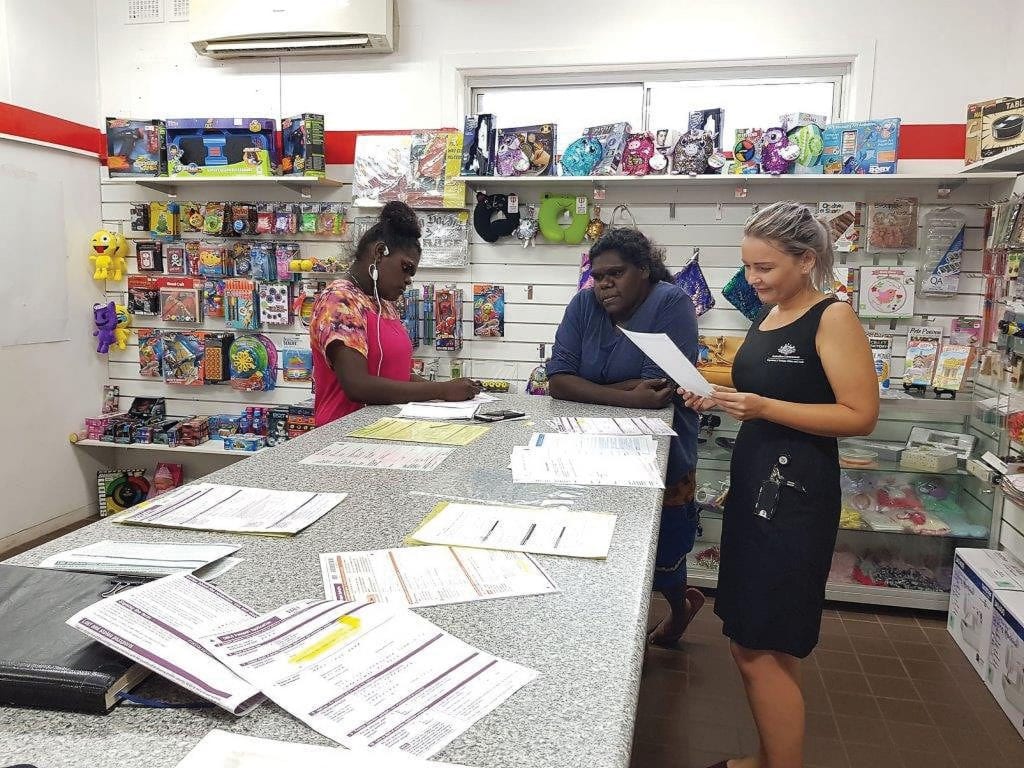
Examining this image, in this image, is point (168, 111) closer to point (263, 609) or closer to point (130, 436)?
point (130, 436)

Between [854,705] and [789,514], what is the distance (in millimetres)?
1428

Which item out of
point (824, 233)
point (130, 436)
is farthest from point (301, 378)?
point (824, 233)

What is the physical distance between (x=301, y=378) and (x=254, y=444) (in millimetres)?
509

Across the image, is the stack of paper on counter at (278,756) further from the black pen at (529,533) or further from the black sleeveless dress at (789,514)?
the black sleeveless dress at (789,514)

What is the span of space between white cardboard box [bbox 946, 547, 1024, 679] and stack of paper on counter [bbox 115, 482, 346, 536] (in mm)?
2851

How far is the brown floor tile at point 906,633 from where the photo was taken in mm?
3434

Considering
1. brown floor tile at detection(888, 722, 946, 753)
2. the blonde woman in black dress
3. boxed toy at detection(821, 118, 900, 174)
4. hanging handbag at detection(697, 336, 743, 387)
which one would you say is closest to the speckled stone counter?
the blonde woman in black dress

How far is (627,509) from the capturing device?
4.94 ft

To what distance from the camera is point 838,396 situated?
1834 mm

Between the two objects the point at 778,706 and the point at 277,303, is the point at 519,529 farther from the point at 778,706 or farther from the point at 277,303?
the point at 277,303

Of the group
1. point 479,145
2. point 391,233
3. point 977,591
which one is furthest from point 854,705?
point 479,145

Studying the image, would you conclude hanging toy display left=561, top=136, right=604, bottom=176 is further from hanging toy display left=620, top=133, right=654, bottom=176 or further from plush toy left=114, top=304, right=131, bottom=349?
plush toy left=114, top=304, right=131, bottom=349

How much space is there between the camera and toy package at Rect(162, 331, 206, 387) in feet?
15.8

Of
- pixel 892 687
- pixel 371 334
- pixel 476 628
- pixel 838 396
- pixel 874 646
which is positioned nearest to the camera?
pixel 476 628
